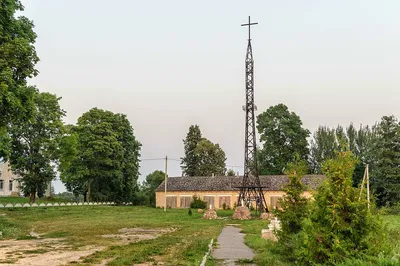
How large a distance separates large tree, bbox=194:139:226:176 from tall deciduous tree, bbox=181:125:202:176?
97 cm

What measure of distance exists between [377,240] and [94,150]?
53664 mm

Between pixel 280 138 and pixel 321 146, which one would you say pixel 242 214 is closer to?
pixel 280 138

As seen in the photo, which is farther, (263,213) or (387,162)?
(387,162)

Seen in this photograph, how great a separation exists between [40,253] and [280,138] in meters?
56.0

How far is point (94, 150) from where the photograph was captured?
58.7 metres

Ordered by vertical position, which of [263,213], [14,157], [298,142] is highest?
[298,142]

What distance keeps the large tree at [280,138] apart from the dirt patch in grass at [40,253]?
2046 inches

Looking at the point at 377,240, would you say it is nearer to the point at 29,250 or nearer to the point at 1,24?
the point at 29,250

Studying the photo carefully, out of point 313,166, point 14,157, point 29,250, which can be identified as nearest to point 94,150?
point 14,157

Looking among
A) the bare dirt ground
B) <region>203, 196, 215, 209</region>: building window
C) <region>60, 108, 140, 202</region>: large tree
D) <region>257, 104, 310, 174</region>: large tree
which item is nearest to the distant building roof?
<region>203, 196, 215, 209</region>: building window

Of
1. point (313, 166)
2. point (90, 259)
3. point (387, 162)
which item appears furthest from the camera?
point (313, 166)

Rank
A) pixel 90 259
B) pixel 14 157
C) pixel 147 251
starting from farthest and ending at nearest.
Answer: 1. pixel 14 157
2. pixel 147 251
3. pixel 90 259

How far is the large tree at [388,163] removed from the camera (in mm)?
54006

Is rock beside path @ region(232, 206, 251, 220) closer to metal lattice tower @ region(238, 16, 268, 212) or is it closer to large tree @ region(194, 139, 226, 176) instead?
metal lattice tower @ region(238, 16, 268, 212)
